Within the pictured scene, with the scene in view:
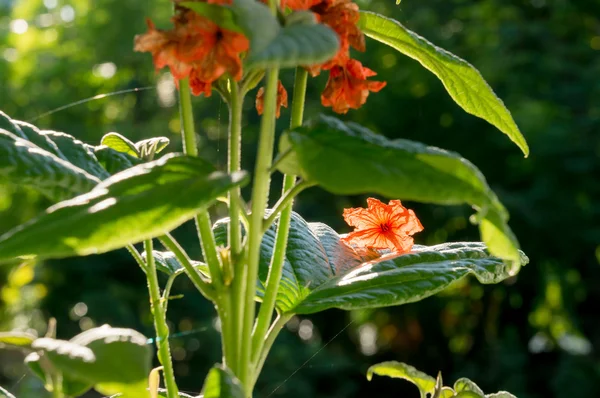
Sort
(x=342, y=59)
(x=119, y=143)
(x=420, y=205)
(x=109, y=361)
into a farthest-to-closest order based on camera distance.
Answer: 1. (x=420, y=205)
2. (x=119, y=143)
3. (x=342, y=59)
4. (x=109, y=361)

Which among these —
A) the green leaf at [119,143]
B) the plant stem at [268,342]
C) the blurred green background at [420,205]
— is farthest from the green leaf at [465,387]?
the blurred green background at [420,205]

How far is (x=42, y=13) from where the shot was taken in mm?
6109

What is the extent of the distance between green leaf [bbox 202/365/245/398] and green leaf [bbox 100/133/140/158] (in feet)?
0.59

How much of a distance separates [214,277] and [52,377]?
8 cm

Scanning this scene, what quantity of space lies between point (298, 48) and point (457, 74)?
0.15m

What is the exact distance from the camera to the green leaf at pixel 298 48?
24 centimetres

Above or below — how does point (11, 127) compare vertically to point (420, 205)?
above

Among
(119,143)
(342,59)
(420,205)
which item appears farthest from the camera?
(420,205)

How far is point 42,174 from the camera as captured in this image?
1.01 ft

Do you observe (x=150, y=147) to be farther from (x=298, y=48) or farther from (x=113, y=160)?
(x=298, y=48)

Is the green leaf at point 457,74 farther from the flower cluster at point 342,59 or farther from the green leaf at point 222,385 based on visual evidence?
the green leaf at point 222,385

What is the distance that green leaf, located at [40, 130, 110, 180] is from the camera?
1.18 ft

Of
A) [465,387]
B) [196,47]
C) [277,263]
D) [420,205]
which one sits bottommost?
[420,205]

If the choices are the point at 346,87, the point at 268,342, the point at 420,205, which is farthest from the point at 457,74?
the point at 420,205
